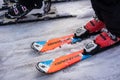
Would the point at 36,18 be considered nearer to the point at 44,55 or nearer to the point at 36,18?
the point at 36,18

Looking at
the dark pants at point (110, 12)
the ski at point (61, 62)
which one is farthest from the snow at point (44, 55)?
the dark pants at point (110, 12)

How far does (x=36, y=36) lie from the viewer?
2.59 metres

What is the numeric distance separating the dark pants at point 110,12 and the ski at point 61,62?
1.03m

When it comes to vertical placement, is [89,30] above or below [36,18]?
above

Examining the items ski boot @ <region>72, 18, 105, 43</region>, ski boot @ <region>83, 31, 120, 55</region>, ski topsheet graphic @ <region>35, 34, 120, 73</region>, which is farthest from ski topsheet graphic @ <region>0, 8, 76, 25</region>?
ski boot @ <region>83, 31, 120, 55</region>

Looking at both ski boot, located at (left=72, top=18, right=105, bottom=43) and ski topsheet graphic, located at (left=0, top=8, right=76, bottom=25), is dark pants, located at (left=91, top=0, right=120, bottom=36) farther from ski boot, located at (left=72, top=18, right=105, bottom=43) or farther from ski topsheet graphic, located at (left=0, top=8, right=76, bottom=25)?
ski topsheet graphic, located at (left=0, top=8, right=76, bottom=25)

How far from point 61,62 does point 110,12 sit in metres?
1.14

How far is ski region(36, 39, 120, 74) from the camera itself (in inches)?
73.7

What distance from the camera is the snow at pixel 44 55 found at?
1834 mm

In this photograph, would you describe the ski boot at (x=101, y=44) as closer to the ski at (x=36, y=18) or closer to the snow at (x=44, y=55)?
the snow at (x=44, y=55)

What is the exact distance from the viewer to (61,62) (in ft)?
6.40

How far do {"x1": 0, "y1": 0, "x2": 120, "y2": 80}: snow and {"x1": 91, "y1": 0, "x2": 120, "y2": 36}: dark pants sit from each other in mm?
918

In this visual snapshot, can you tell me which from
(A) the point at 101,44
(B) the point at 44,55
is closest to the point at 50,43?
(B) the point at 44,55

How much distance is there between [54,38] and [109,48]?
1.93ft
